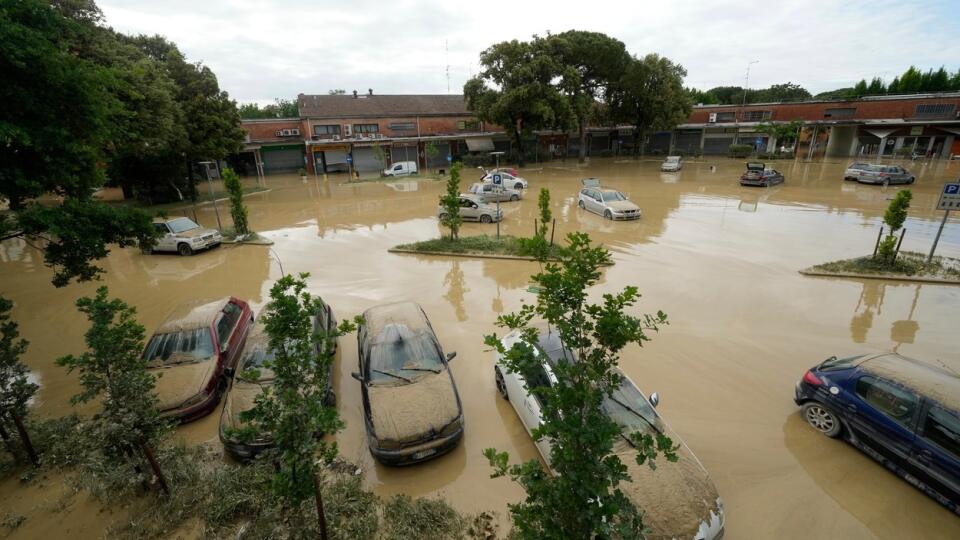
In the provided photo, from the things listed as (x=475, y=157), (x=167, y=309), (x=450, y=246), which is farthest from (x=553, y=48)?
(x=167, y=309)

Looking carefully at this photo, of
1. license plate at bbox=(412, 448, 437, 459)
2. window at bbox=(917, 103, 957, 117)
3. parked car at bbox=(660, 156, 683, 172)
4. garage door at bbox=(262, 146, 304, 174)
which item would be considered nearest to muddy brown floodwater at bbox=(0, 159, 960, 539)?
license plate at bbox=(412, 448, 437, 459)

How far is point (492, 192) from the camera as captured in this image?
2516 centimetres

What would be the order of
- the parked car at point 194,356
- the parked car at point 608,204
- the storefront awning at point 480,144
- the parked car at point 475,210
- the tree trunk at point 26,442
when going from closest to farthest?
the tree trunk at point 26,442 < the parked car at point 194,356 < the parked car at point 608,204 < the parked car at point 475,210 < the storefront awning at point 480,144

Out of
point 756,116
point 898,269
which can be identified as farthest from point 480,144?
point 898,269

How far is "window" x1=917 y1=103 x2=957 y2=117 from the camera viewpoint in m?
36.7

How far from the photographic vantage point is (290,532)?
482 centimetres

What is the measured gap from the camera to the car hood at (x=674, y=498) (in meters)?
4.46

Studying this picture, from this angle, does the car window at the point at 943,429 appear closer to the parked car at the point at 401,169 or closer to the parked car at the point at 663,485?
the parked car at the point at 663,485

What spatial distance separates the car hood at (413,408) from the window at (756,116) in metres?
54.1

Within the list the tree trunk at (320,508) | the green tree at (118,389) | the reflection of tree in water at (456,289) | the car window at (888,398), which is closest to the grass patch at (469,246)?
the reflection of tree in water at (456,289)

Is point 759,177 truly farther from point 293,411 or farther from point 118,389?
point 118,389

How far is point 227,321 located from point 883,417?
1122 centimetres

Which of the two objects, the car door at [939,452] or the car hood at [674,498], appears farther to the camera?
the car door at [939,452]

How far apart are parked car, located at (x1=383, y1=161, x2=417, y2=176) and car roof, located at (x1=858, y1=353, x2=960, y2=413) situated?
36350 millimetres
